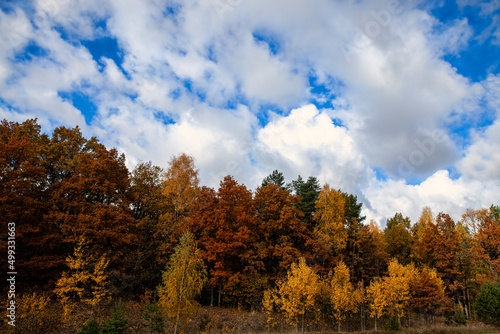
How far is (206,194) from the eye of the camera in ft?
109

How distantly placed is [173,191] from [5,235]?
54.7ft

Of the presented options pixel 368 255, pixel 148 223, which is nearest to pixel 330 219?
pixel 368 255

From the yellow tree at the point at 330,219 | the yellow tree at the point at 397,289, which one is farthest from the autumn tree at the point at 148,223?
the yellow tree at the point at 397,289

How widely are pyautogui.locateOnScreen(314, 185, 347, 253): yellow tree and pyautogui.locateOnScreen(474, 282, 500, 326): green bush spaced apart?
56.7ft

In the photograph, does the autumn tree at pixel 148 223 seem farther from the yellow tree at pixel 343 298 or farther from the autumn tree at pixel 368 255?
the autumn tree at pixel 368 255

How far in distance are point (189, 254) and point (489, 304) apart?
38047 millimetres

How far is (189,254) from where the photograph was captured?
20.2 meters

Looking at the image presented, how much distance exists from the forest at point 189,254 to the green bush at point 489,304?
0.14 m

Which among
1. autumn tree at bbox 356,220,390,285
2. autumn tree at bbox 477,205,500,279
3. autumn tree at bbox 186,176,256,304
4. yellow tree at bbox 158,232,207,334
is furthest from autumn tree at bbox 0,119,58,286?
autumn tree at bbox 477,205,500,279

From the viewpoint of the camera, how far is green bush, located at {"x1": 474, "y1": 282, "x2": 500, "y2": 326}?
3306 centimetres

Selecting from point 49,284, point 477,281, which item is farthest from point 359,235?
point 49,284

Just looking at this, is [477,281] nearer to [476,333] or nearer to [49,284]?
[476,333]

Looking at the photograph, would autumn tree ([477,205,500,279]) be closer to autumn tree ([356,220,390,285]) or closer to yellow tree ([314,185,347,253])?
autumn tree ([356,220,390,285])

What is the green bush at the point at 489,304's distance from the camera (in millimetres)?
33062
